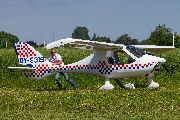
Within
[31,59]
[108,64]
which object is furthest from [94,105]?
[31,59]

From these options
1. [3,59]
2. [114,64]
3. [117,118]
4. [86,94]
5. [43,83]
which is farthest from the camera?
[3,59]

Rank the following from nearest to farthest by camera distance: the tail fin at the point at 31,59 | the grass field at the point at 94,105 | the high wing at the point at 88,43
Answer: the grass field at the point at 94,105 → the high wing at the point at 88,43 → the tail fin at the point at 31,59

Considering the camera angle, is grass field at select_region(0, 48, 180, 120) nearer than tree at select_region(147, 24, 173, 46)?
Yes

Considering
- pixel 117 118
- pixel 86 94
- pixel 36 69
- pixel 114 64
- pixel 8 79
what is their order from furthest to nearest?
pixel 8 79 → pixel 36 69 → pixel 114 64 → pixel 86 94 → pixel 117 118

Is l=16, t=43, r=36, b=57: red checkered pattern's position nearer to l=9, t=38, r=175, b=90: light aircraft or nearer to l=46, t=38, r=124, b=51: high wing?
l=9, t=38, r=175, b=90: light aircraft

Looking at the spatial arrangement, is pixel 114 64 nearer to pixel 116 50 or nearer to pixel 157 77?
pixel 116 50

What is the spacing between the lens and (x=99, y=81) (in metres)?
16.4

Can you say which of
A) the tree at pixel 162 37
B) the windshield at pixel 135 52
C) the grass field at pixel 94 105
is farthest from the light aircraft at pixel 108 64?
the tree at pixel 162 37

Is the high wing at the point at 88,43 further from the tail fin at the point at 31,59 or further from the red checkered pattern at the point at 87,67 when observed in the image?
the tail fin at the point at 31,59

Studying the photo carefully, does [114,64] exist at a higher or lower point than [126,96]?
higher

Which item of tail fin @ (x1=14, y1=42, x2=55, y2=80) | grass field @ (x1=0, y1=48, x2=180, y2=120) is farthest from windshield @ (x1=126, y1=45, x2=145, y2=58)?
tail fin @ (x1=14, y1=42, x2=55, y2=80)

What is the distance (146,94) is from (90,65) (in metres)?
2.77

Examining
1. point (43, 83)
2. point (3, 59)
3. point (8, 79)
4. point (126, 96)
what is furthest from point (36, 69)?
point (3, 59)

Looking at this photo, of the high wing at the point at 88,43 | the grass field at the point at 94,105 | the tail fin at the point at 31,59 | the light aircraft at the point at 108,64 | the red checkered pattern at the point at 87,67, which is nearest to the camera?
the grass field at the point at 94,105
